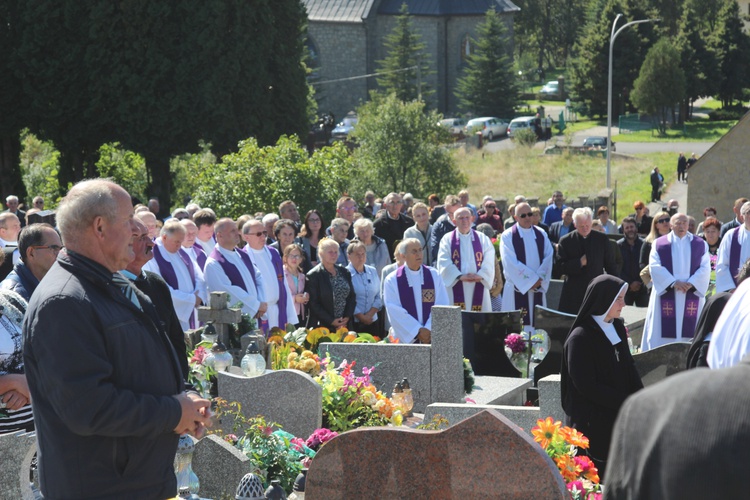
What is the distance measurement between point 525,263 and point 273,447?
8.42 meters

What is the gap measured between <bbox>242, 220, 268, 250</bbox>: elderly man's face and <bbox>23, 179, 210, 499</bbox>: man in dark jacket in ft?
22.6

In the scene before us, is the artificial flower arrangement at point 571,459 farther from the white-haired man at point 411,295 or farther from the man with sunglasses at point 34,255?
the white-haired man at point 411,295

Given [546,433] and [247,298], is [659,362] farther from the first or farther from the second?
[247,298]

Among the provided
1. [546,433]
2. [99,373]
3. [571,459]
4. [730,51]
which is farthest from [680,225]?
[730,51]

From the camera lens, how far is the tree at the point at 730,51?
215 ft

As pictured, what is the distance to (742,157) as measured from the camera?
1133 inches

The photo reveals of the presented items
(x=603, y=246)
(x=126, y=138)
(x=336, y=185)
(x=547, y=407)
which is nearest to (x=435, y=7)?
(x=126, y=138)

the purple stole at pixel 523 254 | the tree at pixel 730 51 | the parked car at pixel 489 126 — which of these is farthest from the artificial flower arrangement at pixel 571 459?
the tree at pixel 730 51

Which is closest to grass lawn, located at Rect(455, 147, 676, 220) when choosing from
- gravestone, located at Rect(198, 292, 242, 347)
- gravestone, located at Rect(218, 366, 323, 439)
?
gravestone, located at Rect(198, 292, 242, 347)

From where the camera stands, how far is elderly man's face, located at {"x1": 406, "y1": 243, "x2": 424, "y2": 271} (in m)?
11.1

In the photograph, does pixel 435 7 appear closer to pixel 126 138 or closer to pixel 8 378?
pixel 126 138

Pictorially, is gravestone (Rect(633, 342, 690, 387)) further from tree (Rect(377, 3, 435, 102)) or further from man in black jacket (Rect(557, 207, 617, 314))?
tree (Rect(377, 3, 435, 102))

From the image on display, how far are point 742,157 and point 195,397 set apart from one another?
88.2 feet

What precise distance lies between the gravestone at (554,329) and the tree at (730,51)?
191 ft
